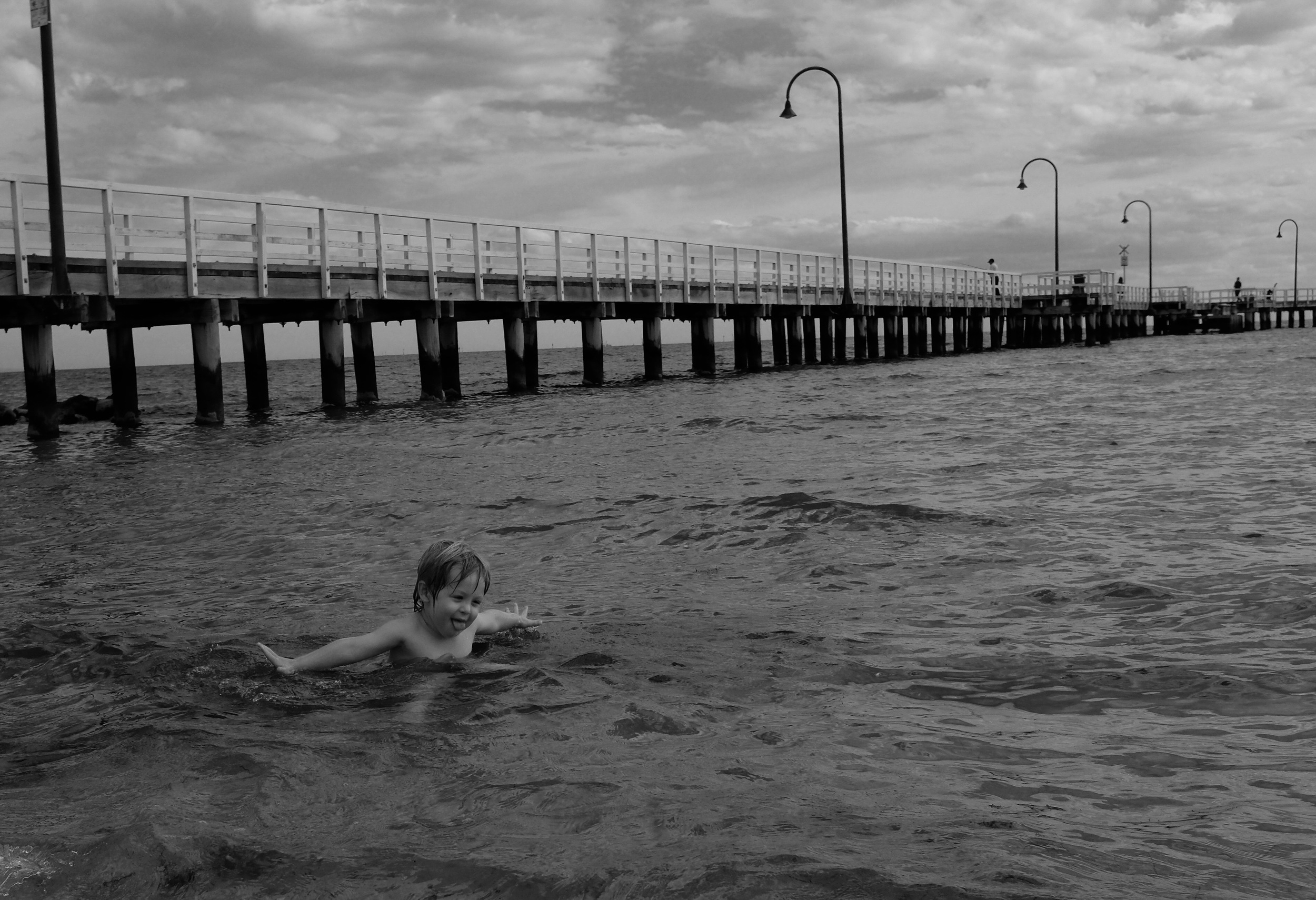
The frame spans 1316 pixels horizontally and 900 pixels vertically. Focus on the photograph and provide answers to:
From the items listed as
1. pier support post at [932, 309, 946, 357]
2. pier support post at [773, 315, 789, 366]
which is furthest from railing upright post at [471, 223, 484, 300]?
pier support post at [932, 309, 946, 357]

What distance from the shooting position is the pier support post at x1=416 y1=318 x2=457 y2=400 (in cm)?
2341

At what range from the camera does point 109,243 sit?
16609mm

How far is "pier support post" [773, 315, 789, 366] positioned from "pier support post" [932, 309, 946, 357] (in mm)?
8442

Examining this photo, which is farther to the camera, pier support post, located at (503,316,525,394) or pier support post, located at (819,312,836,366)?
pier support post, located at (819,312,836,366)

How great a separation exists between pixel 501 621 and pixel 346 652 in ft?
2.27

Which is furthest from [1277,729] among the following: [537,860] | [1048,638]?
[537,860]

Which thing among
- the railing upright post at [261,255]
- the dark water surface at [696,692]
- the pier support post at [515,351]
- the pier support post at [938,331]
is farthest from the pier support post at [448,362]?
the pier support post at [938,331]

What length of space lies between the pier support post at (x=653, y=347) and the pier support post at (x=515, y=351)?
481cm

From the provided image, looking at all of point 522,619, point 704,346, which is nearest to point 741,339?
point 704,346

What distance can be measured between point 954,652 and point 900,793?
1.51 m

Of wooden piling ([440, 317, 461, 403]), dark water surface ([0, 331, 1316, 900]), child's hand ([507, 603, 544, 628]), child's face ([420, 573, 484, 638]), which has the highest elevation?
wooden piling ([440, 317, 461, 403])

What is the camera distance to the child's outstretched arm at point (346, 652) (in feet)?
15.0

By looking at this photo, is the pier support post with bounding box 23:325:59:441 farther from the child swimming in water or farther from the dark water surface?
the child swimming in water

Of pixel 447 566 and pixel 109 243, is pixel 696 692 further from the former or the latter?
pixel 109 243
